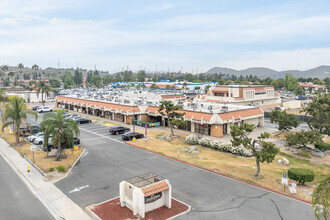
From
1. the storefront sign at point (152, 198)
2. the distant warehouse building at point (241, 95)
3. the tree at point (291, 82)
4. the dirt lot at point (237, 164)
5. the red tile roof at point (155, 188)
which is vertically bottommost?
the dirt lot at point (237, 164)

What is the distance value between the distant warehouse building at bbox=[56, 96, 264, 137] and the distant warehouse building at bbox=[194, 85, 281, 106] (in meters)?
18.4

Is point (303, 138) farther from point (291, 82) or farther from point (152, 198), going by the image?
point (291, 82)

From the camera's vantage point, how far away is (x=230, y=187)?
23.5 m

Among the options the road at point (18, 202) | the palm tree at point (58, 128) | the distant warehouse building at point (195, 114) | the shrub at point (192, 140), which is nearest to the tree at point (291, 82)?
the distant warehouse building at point (195, 114)

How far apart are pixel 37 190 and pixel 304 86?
19708cm

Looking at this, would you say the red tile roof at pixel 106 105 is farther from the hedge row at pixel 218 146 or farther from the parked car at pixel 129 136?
the hedge row at pixel 218 146

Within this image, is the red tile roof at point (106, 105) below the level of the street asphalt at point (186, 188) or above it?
above

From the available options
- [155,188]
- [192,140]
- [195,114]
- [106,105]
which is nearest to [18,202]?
[155,188]

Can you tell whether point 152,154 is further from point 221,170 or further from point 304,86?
point 304,86

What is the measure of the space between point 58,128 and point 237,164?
21.6 m

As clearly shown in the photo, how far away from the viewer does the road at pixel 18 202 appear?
1855cm

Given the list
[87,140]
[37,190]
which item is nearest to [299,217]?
[37,190]

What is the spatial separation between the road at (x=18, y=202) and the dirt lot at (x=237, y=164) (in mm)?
16673

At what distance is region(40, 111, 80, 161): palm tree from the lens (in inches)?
1198
